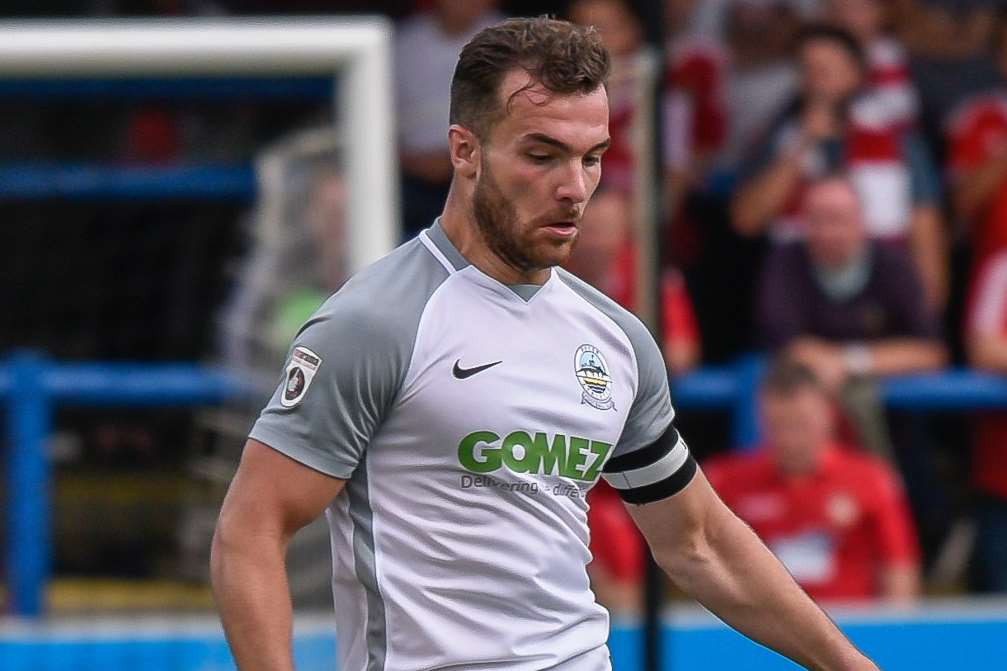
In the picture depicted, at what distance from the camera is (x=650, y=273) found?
17.5ft

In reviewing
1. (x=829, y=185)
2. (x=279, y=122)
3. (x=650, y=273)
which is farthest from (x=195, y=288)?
(x=829, y=185)

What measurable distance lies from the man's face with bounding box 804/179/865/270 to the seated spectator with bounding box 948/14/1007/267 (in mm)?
621

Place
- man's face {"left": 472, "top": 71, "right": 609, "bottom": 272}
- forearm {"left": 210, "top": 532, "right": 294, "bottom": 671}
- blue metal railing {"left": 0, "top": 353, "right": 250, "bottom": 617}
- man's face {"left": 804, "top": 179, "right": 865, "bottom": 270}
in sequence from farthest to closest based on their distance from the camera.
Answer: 1. man's face {"left": 804, "top": 179, "right": 865, "bottom": 270}
2. blue metal railing {"left": 0, "top": 353, "right": 250, "bottom": 617}
3. man's face {"left": 472, "top": 71, "right": 609, "bottom": 272}
4. forearm {"left": 210, "top": 532, "right": 294, "bottom": 671}

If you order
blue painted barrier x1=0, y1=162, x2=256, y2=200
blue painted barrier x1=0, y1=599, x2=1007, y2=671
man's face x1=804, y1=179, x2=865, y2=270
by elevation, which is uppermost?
blue painted barrier x1=0, y1=162, x2=256, y2=200

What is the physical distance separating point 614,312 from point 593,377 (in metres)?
0.15

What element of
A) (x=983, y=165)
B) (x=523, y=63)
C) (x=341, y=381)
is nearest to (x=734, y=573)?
(x=341, y=381)

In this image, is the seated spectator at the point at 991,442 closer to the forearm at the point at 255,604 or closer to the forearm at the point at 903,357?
the forearm at the point at 903,357

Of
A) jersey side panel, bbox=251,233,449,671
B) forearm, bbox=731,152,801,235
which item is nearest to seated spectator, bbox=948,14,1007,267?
forearm, bbox=731,152,801,235

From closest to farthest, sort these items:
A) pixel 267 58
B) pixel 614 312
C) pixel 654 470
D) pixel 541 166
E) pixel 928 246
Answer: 1. pixel 541 166
2. pixel 614 312
3. pixel 654 470
4. pixel 267 58
5. pixel 928 246

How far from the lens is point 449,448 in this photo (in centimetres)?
283

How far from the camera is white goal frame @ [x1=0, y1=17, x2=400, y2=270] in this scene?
Answer: 4988 mm

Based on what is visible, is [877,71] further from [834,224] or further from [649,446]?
[649,446]

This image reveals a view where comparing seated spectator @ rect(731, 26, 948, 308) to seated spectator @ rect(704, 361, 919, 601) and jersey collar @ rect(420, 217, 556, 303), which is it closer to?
seated spectator @ rect(704, 361, 919, 601)

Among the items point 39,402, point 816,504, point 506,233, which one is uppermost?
point 506,233
